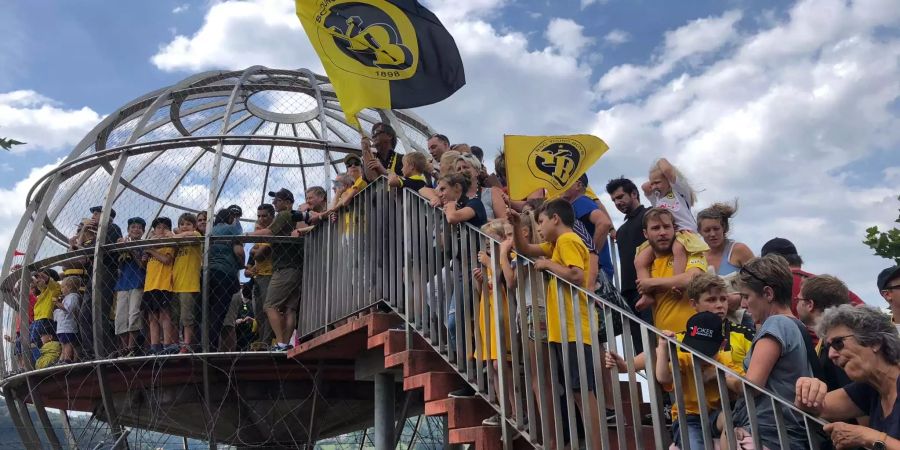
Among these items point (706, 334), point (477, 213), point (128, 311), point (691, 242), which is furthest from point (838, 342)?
point (128, 311)

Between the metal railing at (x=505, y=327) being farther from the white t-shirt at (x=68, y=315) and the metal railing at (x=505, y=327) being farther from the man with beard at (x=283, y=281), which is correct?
the white t-shirt at (x=68, y=315)

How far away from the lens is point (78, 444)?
8.07 metres

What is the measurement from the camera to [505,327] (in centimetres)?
457

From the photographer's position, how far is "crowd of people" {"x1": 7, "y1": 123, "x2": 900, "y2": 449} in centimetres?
286

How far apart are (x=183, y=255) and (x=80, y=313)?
1.42 m

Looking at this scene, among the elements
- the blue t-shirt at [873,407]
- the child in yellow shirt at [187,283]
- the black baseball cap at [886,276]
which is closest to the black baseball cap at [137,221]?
the child in yellow shirt at [187,283]

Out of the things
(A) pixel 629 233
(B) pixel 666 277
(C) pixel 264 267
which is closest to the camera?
(B) pixel 666 277

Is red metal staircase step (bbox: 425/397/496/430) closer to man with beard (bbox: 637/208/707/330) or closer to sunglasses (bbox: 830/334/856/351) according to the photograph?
man with beard (bbox: 637/208/707/330)

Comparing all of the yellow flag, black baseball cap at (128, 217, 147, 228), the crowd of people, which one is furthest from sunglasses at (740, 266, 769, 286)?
black baseball cap at (128, 217, 147, 228)

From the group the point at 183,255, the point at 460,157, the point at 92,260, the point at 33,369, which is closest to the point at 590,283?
the point at 460,157

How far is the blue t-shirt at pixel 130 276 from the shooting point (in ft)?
25.5

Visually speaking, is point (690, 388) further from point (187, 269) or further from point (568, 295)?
point (187, 269)

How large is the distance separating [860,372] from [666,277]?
5.87 ft

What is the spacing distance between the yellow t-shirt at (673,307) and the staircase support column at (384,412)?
288 centimetres
